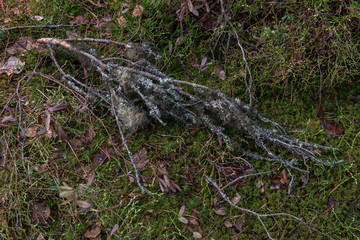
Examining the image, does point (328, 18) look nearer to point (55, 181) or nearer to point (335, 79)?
point (335, 79)

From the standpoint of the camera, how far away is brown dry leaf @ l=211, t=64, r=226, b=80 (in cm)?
257

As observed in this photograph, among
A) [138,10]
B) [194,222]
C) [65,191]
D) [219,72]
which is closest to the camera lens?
[65,191]

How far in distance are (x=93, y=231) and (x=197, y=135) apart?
118cm

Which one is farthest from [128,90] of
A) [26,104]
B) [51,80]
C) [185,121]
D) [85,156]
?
[26,104]

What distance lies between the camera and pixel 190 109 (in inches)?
93.0

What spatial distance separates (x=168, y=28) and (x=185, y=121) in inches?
42.0

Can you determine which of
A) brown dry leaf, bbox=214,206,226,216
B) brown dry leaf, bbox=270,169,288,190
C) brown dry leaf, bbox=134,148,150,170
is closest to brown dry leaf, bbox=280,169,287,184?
brown dry leaf, bbox=270,169,288,190

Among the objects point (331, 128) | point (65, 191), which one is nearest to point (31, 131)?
point (65, 191)

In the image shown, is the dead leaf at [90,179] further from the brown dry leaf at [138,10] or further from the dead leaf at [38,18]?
the dead leaf at [38,18]

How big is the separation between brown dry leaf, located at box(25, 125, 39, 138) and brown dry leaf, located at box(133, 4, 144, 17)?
150 cm

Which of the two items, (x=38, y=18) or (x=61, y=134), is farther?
(x=38, y=18)

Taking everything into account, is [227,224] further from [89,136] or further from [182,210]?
[89,136]

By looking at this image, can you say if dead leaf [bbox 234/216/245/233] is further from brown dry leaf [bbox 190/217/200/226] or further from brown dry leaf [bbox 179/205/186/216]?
brown dry leaf [bbox 179/205/186/216]

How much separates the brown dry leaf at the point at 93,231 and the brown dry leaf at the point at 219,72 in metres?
1.72
